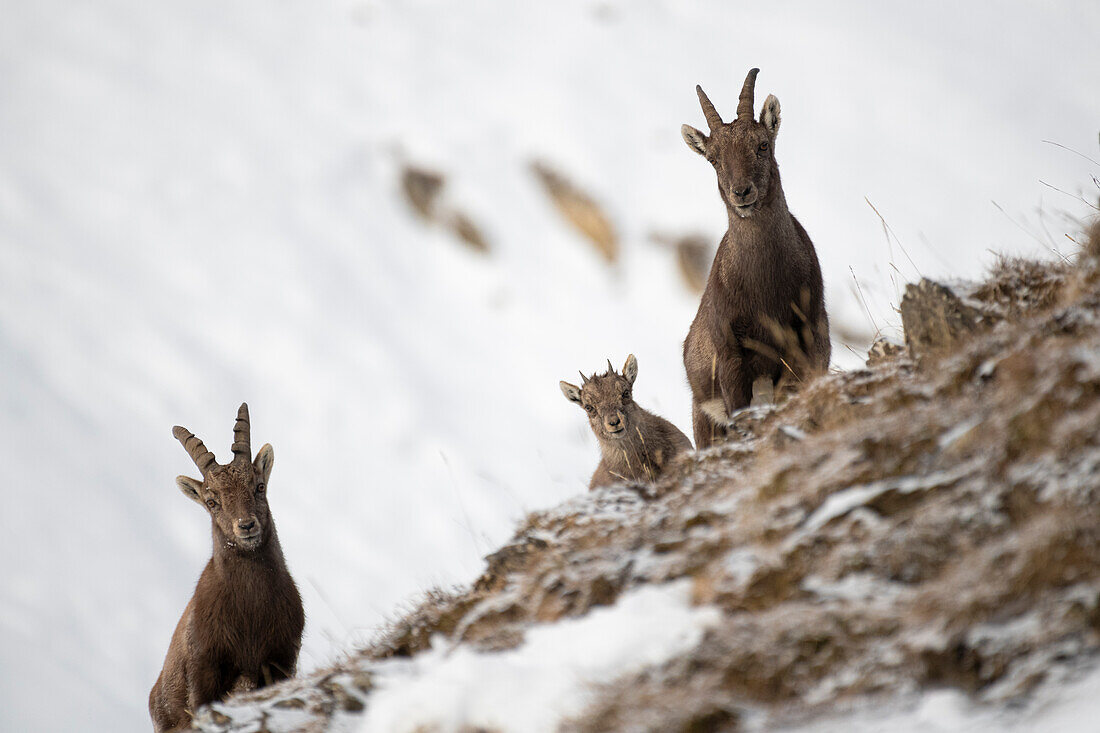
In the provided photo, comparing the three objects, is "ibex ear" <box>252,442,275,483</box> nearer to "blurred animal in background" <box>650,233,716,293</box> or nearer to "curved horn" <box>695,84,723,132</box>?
"curved horn" <box>695,84,723,132</box>

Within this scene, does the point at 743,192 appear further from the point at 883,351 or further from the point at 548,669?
the point at 548,669

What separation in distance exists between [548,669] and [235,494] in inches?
195

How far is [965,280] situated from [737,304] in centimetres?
200

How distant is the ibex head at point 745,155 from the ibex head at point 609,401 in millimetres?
2243

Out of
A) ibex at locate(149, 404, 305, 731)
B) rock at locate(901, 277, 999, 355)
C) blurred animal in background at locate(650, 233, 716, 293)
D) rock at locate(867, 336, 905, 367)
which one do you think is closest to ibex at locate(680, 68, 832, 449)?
rock at locate(867, 336, 905, 367)

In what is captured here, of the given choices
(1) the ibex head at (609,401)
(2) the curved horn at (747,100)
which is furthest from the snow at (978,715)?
(1) the ibex head at (609,401)

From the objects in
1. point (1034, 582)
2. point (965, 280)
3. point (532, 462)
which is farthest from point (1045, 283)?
point (532, 462)

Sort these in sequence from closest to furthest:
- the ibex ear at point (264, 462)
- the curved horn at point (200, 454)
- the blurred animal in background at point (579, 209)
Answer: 1. the curved horn at point (200, 454)
2. the ibex ear at point (264, 462)
3. the blurred animal in background at point (579, 209)

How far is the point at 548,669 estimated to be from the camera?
14.6ft

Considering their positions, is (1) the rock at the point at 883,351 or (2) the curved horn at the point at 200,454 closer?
(1) the rock at the point at 883,351

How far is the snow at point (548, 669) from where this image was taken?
416 cm

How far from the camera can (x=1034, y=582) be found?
358 centimetres

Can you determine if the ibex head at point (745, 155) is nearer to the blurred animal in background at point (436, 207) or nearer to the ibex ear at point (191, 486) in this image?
the ibex ear at point (191, 486)

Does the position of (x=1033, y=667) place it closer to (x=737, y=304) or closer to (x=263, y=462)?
(x=737, y=304)
